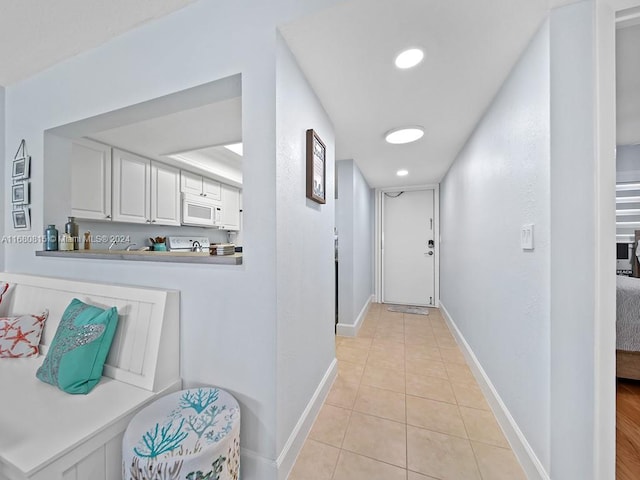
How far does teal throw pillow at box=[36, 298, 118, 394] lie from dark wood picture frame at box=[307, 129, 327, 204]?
1242mm

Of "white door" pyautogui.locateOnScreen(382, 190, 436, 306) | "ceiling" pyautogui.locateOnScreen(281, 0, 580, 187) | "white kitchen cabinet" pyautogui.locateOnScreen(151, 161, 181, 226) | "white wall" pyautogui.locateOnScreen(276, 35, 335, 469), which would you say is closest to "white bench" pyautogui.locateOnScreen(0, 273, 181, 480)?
"white wall" pyautogui.locateOnScreen(276, 35, 335, 469)

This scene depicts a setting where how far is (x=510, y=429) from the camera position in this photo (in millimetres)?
1365

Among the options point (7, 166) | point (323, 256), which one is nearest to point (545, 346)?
point (323, 256)

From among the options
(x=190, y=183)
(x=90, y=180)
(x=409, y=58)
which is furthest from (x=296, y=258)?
(x=190, y=183)

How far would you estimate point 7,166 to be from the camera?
206 centimetres

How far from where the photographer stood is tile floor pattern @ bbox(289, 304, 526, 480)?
123cm

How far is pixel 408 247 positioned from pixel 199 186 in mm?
3464

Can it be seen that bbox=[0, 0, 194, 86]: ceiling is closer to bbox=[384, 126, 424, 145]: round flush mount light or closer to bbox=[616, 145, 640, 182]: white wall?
bbox=[384, 126, 424, 145]: round flush mount light

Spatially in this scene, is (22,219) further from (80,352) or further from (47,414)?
(47,414)

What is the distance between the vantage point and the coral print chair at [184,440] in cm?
83

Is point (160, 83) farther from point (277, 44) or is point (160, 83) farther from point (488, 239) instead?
point (488, 239)

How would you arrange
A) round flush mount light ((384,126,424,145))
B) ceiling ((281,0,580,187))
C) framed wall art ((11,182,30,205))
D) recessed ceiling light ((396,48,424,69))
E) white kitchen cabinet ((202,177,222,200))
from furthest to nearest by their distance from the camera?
white kitchen cabinet ((202,177,222,200)) < round flush mount light ((384,126,424,145)) < framed wall art ((11,182,30,205)) < recessed ceiling light ((396,48,424,69)) < ceiling ((281,0,580,187))

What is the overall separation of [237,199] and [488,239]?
12.2 feet

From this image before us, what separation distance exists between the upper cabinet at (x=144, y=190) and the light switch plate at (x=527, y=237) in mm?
3331
